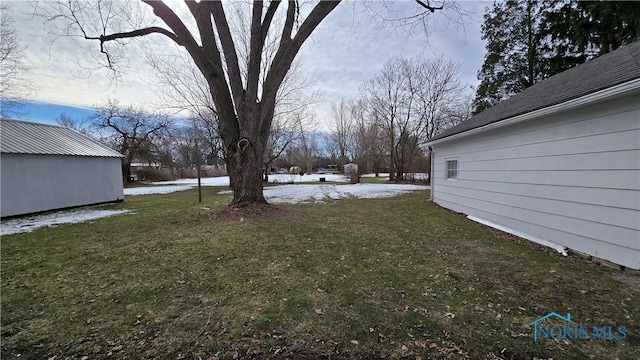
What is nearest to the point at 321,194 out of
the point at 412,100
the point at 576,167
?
the point at 576,167

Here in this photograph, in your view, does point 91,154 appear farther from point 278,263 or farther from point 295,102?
point 295,102

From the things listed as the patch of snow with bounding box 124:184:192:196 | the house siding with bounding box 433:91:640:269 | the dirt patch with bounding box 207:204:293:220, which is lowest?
the patch of snow with bounding box 124:184:192:196

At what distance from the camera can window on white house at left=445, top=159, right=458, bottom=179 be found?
7.83 metres

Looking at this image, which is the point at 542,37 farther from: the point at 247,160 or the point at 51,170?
the point at 51,170

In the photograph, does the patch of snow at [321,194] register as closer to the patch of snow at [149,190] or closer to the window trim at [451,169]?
the window trim at [451,169]

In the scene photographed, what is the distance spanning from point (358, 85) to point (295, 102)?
350 inches

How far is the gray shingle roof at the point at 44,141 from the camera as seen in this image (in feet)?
24.9

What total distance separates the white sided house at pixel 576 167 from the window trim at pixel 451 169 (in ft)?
5.60

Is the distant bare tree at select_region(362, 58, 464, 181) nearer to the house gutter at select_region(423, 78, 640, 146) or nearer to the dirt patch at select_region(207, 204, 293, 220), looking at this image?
the house gutter at select_region(423, 78, 640, 146)

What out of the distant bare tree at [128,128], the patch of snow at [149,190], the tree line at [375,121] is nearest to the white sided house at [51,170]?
the patch of snow at [149,190]

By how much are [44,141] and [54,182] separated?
155 centimetres

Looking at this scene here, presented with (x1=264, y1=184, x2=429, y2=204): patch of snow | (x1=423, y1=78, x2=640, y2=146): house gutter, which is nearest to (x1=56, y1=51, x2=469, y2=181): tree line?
(x1=264, y1=184, x2=429, y2=204): patch of snow

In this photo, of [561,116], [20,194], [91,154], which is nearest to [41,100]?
[91,154]

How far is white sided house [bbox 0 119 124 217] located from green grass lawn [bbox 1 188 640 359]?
13.5 feet
